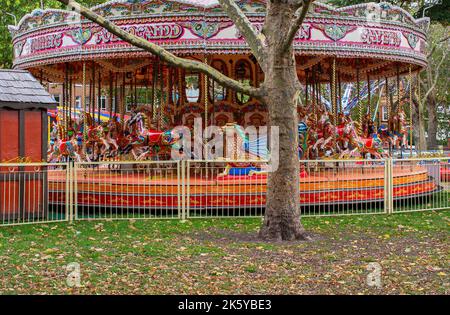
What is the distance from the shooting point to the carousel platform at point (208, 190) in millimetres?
13562

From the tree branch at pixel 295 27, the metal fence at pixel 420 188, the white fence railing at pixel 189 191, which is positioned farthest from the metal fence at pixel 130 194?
the metal fence at pixel 420 188

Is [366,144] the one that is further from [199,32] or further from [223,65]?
[199,32]

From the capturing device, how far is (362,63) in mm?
20000

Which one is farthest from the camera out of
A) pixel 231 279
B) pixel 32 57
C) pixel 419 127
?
pixel 419 127

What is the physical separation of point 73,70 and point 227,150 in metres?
8.16

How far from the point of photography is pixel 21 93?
520 inches

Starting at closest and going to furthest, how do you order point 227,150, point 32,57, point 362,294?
point 362,294 → point 227,150 → point 32,57

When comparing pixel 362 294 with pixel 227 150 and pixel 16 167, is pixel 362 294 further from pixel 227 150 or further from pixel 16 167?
pixel 227 150

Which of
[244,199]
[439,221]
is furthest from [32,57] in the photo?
[439,221]

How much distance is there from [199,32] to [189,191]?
4.06 metres

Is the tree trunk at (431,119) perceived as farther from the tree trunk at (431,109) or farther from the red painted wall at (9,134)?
the red painted wall at (9,134)

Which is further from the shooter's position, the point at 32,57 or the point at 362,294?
the point at 32,57

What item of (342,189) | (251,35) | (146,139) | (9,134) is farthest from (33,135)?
(342,189)

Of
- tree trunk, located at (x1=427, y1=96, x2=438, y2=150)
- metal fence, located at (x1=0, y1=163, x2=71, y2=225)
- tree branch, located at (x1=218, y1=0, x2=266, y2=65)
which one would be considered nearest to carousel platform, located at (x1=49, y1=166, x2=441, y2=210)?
metal fence, located at (x1=0, y1=163, x2=71, y2=225)
